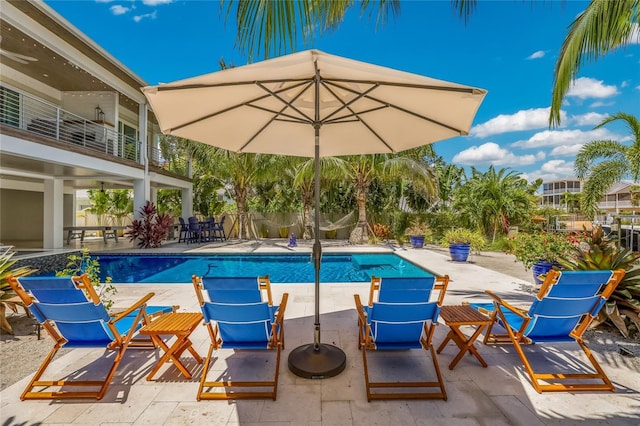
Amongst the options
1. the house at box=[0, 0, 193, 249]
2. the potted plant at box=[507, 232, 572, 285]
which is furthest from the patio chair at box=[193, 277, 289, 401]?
the house at box=[0, 0, 193, 249]

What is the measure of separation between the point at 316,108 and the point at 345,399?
8.35 ft

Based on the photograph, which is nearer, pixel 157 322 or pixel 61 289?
pixel 61 289

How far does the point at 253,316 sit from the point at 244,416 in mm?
718

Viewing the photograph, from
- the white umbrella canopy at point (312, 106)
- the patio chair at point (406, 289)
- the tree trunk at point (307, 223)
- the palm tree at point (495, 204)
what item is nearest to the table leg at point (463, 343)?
the patio chair at point (406, 289)

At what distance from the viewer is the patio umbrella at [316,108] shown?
2455 mm

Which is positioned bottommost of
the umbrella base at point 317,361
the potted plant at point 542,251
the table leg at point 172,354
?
the umbrella base at point 317,361

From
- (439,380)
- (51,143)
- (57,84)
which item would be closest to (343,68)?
(439,380)

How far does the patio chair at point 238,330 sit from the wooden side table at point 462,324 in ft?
5.58

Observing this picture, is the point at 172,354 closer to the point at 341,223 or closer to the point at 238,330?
the point at 238,330

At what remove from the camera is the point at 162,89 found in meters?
2.60

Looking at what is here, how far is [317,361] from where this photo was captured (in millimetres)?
2967

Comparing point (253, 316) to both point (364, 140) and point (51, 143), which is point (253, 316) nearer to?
point (364, 140)

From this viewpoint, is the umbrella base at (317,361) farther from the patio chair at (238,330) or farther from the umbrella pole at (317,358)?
the patio chair at (238,330)

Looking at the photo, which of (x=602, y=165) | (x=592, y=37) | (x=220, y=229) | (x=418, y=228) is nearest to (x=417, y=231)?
(x=418, y=228)
